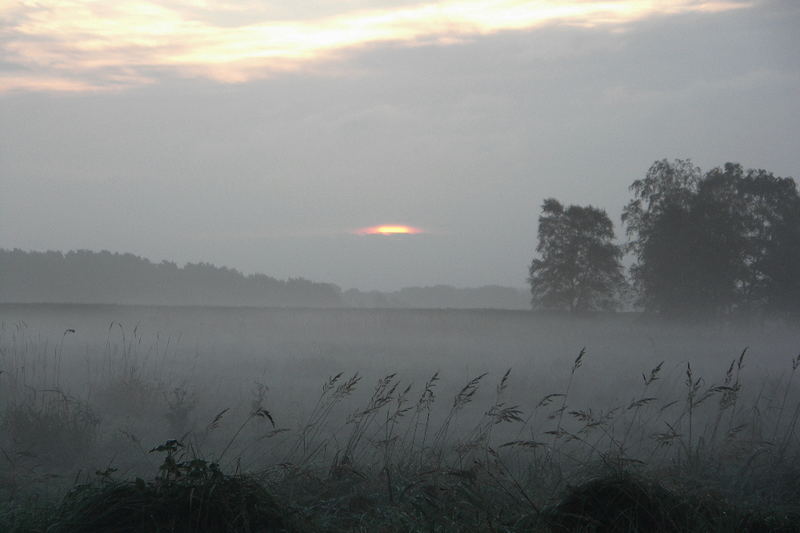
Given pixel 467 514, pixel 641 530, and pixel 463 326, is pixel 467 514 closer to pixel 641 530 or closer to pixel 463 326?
pixel 641 530

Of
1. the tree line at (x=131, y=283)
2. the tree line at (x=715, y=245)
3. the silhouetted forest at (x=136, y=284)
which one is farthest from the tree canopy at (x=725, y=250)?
A: the tree line at (x=131, y=283)

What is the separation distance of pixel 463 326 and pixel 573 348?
684 cm

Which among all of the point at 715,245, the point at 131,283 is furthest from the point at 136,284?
the point at 715,245

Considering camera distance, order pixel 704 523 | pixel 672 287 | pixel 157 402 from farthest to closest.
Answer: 1. pixel 672 287
2. pixel 157 402
3. pixel 704 523

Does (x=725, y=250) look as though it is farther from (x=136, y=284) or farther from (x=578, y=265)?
(x=136, y=284)

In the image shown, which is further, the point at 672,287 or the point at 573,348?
the point at 672,287

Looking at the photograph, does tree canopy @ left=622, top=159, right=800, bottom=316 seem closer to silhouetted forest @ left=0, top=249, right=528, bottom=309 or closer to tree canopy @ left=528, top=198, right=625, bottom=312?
tree canopy @ left=528, top=198, right=625, bottom=312

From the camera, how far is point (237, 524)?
15.8 feet

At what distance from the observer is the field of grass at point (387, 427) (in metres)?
5.11

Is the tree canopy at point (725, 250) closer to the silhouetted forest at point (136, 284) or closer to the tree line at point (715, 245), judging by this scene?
the tree line at point (715, 245)

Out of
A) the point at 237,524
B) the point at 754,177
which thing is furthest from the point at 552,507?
the point at 754,177

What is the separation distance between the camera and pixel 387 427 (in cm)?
971

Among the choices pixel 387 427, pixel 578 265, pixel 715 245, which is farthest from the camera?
pixel 578 265

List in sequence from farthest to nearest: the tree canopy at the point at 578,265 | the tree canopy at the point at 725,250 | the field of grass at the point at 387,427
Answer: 1. the tree canopy at the point at 578,265
2. the tree canopy at the point at 725,250
3. the field of grass at the point at 387,427
